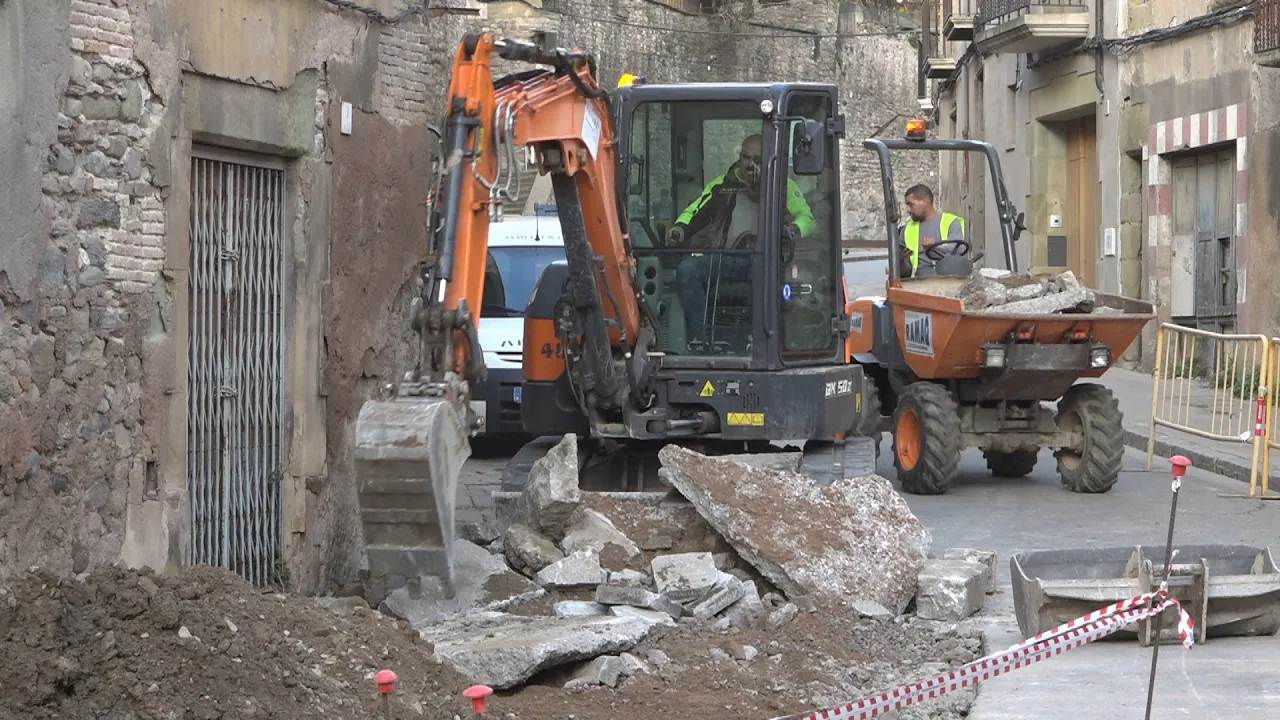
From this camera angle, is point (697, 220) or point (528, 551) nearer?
point (528, 551)

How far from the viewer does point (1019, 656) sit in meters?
6.39

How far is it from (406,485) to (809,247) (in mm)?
4837

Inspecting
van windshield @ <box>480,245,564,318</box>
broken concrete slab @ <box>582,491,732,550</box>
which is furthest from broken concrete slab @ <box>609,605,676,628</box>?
van windshield @ <box>480,245,564,318</box>

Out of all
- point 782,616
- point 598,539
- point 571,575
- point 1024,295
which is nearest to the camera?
point 782,616

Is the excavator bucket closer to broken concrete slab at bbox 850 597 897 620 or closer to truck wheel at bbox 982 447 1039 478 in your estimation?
broken concrete slab at bbox 850 597 897 620

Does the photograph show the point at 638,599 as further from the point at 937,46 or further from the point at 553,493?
the point at 937,46

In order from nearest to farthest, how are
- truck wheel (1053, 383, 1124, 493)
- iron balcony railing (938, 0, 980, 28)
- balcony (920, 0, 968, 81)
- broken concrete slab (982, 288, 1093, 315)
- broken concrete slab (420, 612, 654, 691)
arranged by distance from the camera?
broken concrete slab (420, 612, 654, 691)
broken concrete slab (982, 288, 1093, 315)
truck wheel (1053, 383, 1124, 493)
iron balcony railing (938, 0, 980, 28)
balcony (920, 0, 968, 81)

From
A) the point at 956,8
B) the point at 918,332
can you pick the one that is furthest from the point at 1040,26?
the point at 918,332

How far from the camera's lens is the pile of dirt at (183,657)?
5453 mm

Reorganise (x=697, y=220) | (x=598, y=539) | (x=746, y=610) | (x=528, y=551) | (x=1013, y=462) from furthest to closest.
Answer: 1. (x=1013, y=462)
2. (x=697, y=220)
3. (x=598, y=539)
4. (x=528, y=551)
5. (x=746, y=610)

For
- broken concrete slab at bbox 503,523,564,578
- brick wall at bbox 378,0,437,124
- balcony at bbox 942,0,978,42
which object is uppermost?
balcony at bbox 942,0,978,42

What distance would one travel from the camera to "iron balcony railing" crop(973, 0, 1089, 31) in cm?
2431

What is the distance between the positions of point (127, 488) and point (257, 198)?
181cm

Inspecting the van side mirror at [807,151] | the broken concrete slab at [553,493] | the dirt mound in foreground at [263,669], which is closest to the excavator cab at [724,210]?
the van side mirror at [807,151]
